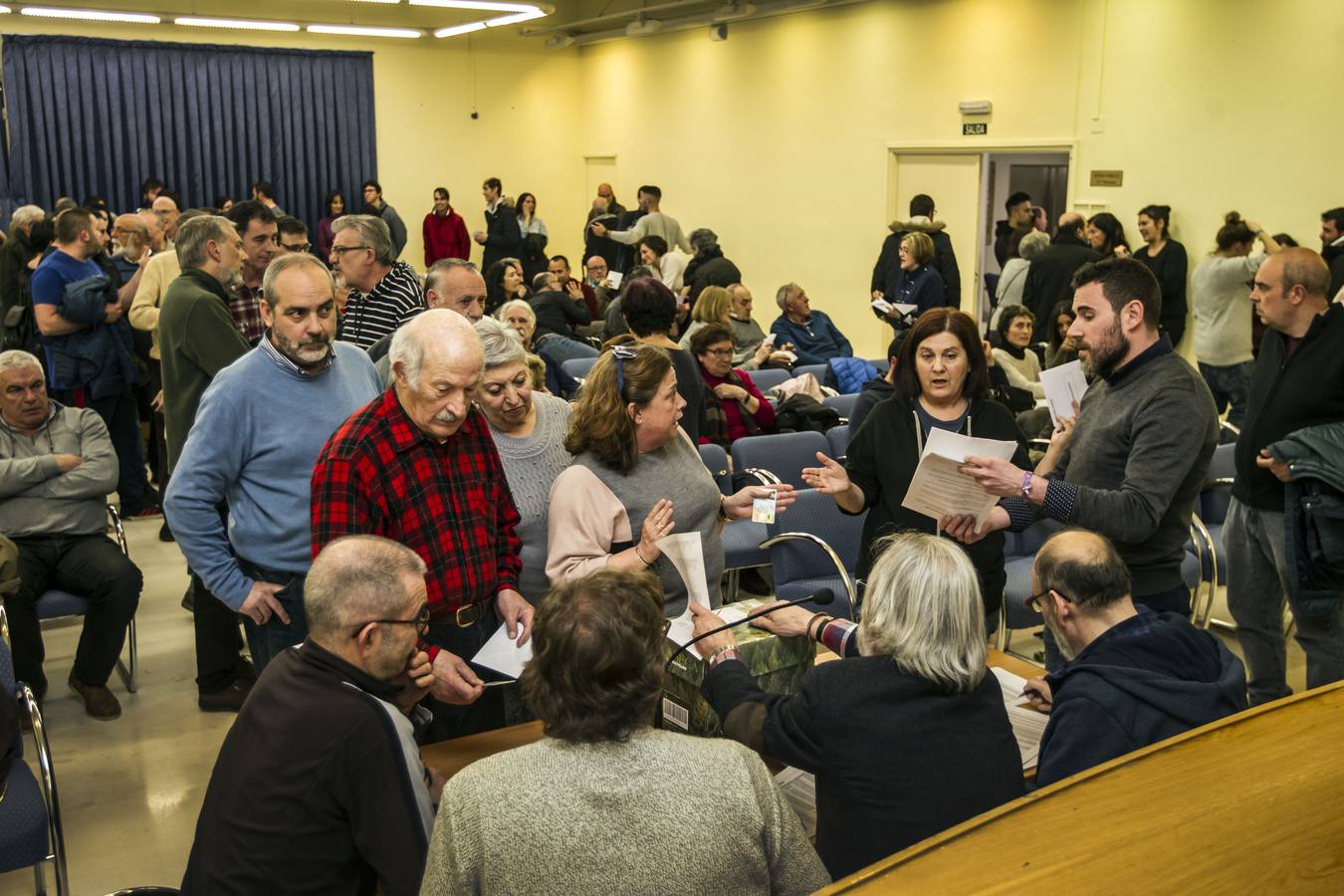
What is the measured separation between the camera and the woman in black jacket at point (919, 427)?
312 centimetres

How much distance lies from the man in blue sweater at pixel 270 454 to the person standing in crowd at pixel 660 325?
1.58 metres

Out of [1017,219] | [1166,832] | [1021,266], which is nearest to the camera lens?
[1166,832]

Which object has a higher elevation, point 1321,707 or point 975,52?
point 975,52

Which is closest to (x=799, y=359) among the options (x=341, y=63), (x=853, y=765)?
(x=853, y=765)

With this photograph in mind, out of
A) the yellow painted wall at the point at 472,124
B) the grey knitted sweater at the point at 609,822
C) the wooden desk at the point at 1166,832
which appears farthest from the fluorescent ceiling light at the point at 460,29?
the wooden desk at the point at 1166,832

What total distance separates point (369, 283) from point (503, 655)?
2211mm

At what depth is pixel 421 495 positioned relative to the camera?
2.56 meters

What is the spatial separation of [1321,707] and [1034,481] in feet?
3.87

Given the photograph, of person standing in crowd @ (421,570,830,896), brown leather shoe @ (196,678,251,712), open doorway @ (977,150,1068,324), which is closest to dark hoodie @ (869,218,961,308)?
open doorway @ (977,150,1068,324)

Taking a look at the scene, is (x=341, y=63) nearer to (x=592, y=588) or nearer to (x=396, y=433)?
(x=396, y=433)

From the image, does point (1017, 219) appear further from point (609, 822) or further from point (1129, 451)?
point (609, 822)

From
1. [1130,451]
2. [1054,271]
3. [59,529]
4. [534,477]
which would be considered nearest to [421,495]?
[534,477]

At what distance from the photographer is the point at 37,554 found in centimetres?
416

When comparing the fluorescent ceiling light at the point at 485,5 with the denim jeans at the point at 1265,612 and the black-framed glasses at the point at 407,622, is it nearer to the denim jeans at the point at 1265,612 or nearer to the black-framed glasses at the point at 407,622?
the denim jeans at the point at 1265,612
